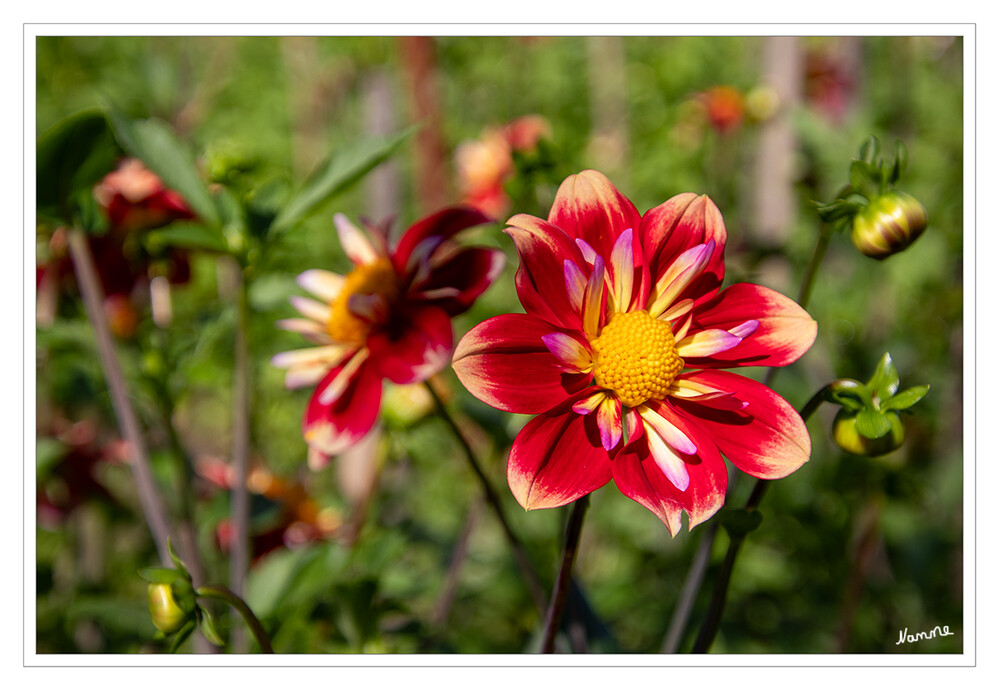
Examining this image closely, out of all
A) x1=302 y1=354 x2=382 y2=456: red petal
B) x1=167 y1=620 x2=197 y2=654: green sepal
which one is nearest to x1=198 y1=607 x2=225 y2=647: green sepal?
x1=167 y1=620 x2=197 y2=654: green sepal

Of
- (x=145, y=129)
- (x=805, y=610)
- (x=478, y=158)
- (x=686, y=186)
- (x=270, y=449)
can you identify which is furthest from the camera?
(x=270, y=449)

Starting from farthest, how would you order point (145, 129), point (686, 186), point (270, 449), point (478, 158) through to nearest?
point (270, 449)
point (686, 186)
point (478, 158)
point (145, 129)

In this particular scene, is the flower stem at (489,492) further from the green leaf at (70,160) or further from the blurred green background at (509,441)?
the green leaf at (70,160)

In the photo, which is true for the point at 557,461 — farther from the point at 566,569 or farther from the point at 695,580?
the point at 695,580

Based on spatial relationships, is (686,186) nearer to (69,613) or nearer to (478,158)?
(478,158)

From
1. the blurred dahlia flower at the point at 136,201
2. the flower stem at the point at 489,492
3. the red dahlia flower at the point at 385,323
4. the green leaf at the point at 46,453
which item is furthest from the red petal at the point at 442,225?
the green leaf at the point at 46,453
